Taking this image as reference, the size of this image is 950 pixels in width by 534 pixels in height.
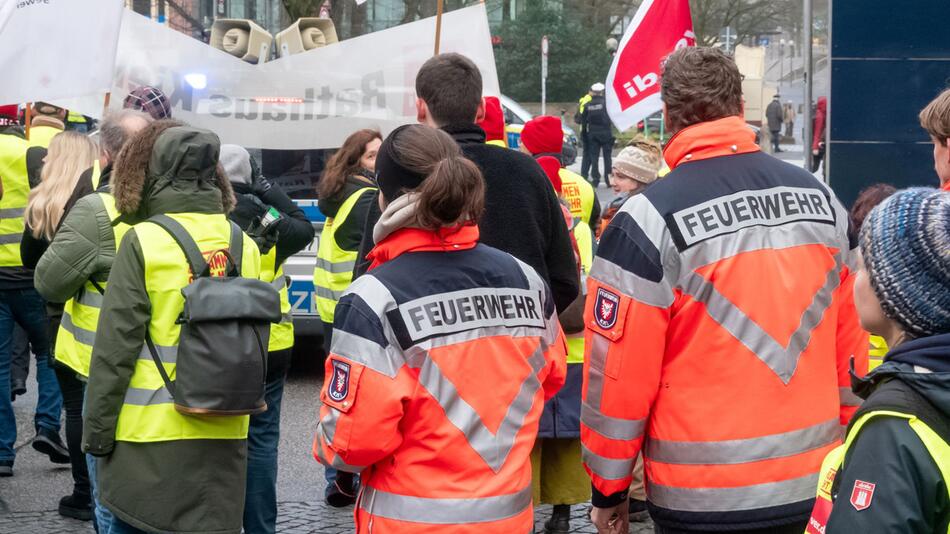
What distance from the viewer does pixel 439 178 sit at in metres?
3.02

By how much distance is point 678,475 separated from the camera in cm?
324

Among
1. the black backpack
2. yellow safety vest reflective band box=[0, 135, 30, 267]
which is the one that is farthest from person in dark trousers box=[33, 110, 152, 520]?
yellow safety vest reflective band box=[0, 135, 30, 267]

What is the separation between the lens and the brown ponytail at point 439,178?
9.89 feet

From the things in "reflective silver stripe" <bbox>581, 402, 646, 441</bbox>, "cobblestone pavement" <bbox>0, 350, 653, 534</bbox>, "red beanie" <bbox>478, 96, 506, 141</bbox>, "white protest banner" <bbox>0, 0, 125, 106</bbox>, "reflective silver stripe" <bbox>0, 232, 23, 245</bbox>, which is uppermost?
"white protest banner" <bbox>0, 0, 125, 106</bbox>

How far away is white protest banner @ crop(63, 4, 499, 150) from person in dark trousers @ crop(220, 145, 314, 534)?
92.8 inches

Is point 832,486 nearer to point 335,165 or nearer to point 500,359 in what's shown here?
point 500,359

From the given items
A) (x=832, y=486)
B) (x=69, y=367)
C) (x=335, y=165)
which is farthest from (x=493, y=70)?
(x=832, y=486)

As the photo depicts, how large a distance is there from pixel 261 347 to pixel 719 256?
153 centimetres

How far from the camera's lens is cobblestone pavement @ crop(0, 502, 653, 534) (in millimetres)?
5695

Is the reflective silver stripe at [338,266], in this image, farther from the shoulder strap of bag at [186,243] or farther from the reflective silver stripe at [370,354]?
the reflective silver stripe at [370,354]

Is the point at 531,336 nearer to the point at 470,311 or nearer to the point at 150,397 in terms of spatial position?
the point at 470,311

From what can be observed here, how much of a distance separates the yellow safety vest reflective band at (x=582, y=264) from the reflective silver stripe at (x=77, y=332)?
1.84 metres

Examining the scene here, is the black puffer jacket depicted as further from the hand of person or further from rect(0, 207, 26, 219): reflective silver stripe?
rect(0, 207, 26, 219): reflective silver stripe

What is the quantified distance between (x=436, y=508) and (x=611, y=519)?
694 millimetres
